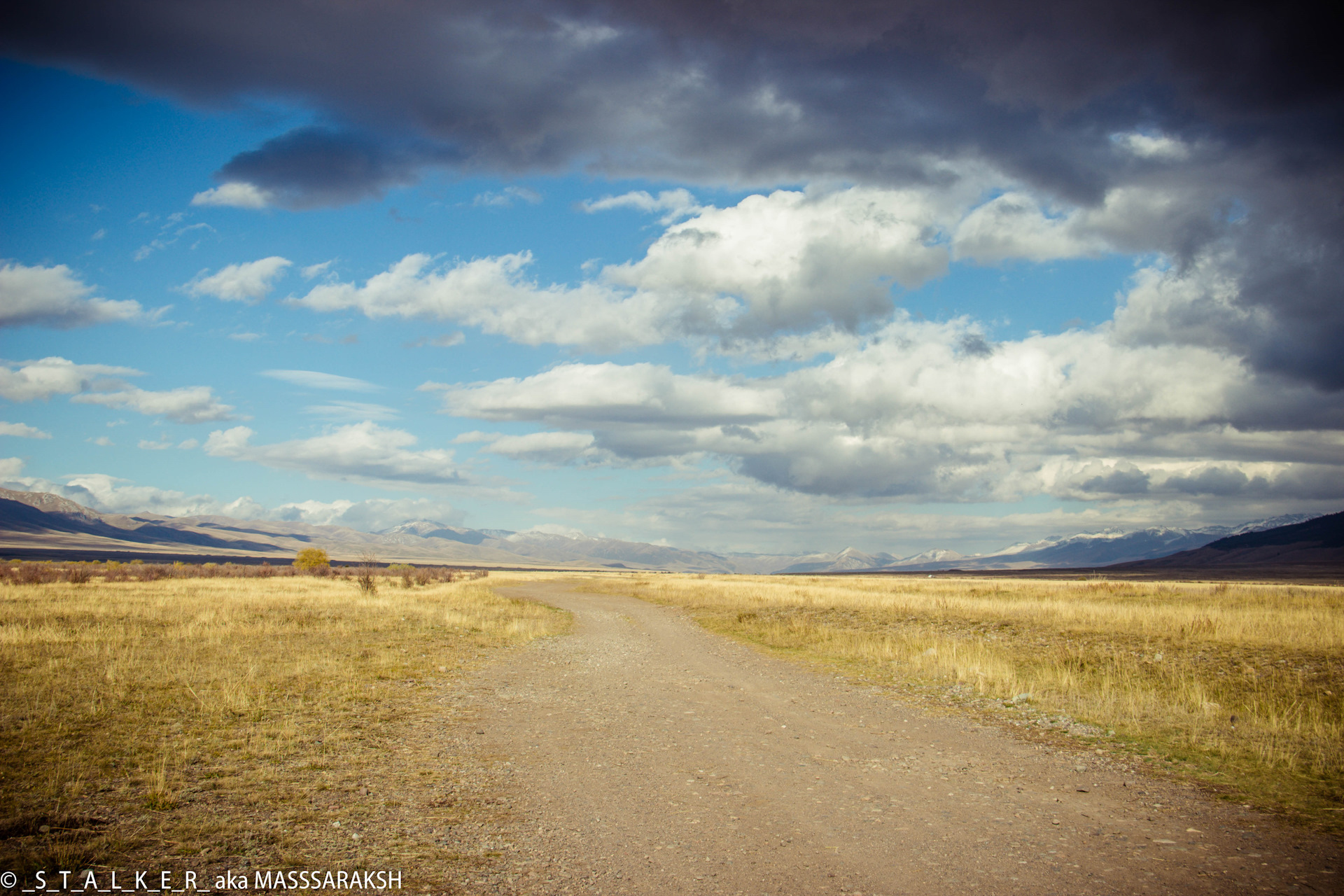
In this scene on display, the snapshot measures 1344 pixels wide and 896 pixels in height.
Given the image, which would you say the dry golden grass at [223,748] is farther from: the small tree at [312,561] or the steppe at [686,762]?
the small tree at [312,561]

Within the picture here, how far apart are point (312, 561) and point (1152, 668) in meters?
110

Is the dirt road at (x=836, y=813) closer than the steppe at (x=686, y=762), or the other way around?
the dirt road at (x=836, y=813)

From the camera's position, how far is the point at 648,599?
5566 cm

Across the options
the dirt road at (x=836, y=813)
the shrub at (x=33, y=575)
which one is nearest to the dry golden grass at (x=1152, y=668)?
the dirt road at (x=836, y=813)

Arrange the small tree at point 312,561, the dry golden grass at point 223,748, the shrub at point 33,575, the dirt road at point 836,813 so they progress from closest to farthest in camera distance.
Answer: the dirt road at point 836,813, the dry golden grass at point 223,748, the shrub at point 33,575, the small tree at point 312,561

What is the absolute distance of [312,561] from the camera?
341 feet

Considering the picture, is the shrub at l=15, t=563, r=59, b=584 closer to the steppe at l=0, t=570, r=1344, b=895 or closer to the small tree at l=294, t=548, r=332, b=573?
the steppe at l=0, t=570, r=1344, b=895

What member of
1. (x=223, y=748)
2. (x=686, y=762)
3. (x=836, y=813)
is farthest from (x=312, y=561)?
(x=836, y=813)

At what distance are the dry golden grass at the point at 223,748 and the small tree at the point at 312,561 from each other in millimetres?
72955

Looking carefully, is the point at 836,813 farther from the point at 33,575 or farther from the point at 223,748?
the point at 33,575

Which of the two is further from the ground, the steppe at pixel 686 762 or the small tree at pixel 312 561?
the steppe at pixel 686 762

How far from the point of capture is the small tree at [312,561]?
91.4 m

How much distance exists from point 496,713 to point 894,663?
462 inches

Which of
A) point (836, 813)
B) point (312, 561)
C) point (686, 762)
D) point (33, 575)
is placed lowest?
point (312, 561)
